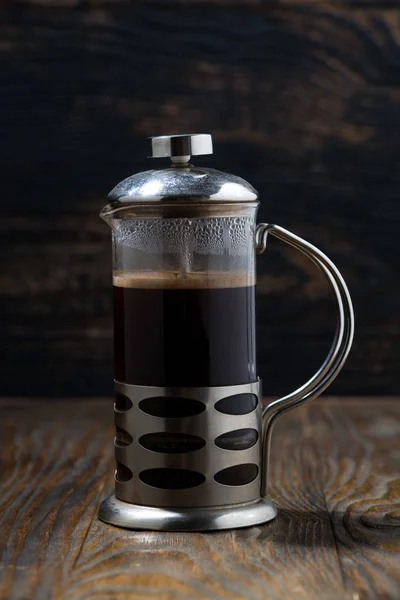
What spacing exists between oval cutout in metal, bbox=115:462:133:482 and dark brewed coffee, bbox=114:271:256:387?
8 centimetres

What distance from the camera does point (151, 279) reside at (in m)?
0.87

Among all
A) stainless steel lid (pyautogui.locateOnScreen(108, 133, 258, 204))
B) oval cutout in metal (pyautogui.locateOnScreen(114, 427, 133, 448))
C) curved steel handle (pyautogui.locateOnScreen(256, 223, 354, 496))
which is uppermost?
stainless steel lid (pyautogui.locateOnScreen(108, 133, 258, 204))

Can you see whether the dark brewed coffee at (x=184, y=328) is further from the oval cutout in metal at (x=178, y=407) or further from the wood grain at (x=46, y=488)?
the wood grain at (x=46, y=488)

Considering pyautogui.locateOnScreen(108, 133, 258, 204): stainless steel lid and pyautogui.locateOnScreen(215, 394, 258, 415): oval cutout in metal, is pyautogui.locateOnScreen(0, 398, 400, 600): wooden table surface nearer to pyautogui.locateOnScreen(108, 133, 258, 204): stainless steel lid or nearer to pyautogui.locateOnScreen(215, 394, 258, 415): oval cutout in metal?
pyautogui.locateOnScreen(215, 394, 258, 415): oval cutout in metal

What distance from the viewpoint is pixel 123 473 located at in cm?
90

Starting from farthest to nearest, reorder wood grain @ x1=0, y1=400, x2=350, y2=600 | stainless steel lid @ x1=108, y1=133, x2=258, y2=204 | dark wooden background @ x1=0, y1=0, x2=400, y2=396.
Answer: dark wooden background @ x1=0, y1=0, x2=400, y2=396 → stainless steel lid @ x1=108, y1=133, x2=258, y2=204 → wood grain @ x1=0, y1=400, x2=350, y2=600

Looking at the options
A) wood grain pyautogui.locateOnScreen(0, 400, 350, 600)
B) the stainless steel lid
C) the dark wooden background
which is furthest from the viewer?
the dark wooden background

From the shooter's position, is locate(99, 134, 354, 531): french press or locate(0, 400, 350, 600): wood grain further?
locate(99, 134, 354, 531): french press

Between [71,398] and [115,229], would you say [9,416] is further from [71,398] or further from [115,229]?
[115,229]

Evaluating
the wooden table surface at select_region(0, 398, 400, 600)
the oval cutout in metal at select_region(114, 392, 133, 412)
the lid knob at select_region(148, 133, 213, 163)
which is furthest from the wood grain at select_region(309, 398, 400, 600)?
the lid knob at select_region(148, 133, 213, 163)

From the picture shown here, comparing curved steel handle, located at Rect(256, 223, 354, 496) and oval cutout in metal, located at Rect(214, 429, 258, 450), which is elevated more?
curved steel handle, located at Rect(256, 223, 354, 496)

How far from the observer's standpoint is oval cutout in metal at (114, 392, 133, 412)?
2.93 ft

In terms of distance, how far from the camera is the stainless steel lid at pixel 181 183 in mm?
851

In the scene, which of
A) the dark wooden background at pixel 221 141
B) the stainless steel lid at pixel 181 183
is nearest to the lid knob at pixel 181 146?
the stainless steel lid at pixel 181 183
